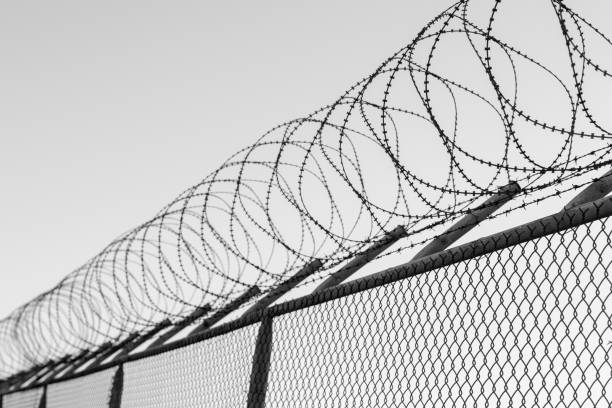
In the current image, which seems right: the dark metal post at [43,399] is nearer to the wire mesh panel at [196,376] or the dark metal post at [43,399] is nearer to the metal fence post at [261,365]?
the wire mesh panel at [196,376]

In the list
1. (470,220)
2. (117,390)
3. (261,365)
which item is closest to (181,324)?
(117,390)

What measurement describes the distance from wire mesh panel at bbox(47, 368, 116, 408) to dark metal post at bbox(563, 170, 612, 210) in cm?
492

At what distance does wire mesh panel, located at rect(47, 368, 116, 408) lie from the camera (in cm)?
785

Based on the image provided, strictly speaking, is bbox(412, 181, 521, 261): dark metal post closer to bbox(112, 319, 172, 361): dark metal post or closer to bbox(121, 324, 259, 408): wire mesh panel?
bbox(121, 324, 259, 408): wire mesh panel

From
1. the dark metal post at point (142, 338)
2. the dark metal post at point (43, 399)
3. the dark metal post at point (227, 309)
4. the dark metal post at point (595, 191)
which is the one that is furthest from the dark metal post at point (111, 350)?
the dark metal post at point (595, 191)

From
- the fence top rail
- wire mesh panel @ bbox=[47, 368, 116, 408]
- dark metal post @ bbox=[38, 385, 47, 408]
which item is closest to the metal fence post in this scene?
the fence top rail

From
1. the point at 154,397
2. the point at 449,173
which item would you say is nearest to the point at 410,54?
the point at 449,173

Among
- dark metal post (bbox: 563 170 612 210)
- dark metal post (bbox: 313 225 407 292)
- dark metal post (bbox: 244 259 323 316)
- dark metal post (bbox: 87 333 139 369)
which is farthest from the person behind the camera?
dark metal post (bbox: 87 333 139 369)

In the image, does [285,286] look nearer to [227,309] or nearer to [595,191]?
[227,309]

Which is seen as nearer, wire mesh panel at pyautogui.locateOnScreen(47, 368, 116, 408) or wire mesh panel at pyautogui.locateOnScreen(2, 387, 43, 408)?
wire mesh panel at pyautogui.locateOnScreen(47, 368, 116, 408)

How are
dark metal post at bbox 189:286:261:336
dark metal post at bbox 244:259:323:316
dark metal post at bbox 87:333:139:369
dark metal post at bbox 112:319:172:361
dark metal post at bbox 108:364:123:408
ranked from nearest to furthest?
dark metal post at bbox 244:259:323:316, dark metal post at bbox 189:286:261:336, dark metal post at bbox 112:319:172:361, dark metal post at bbox 108:364:123:408, dark metal post at bbox 87:333:139:369

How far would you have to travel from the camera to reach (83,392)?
27.8 feet

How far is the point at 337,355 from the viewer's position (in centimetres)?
459

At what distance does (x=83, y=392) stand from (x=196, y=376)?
2.61m
